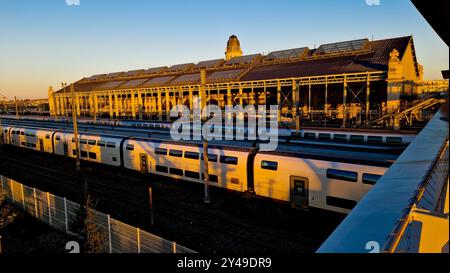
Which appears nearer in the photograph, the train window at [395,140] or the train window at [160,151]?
the train window at [160,151]

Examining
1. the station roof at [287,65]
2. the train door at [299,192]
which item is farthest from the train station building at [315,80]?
the train door at [299,192]

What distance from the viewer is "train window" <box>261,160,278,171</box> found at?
55.3 feet

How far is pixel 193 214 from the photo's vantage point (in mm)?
17078

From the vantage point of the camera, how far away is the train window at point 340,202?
14.4 m

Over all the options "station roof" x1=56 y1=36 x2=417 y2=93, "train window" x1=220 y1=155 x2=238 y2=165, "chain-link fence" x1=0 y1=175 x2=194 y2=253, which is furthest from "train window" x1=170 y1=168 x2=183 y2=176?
"station roof" x1=56 y1=36 x2=417 y2=93

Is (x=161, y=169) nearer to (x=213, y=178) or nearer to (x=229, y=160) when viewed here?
(x=213, y=178)

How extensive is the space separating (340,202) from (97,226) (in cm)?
1112

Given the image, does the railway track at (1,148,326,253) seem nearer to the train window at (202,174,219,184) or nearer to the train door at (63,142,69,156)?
the train window at (202,174,219,184)

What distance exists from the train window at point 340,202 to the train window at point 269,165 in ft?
10.7

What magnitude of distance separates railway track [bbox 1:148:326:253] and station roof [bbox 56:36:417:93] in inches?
1285

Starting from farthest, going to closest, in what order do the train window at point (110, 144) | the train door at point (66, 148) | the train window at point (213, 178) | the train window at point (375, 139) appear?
the train door at point (66, 148), the train window at point (110, 144), the train window at point (375, 139), the train window at point (213, 178)

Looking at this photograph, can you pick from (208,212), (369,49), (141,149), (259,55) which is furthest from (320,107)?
(208,212)

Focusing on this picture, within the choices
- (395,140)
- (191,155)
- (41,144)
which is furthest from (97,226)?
(41,144)

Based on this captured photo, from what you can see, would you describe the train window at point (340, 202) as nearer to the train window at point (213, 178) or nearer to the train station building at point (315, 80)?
the train window at point (213, 178)
